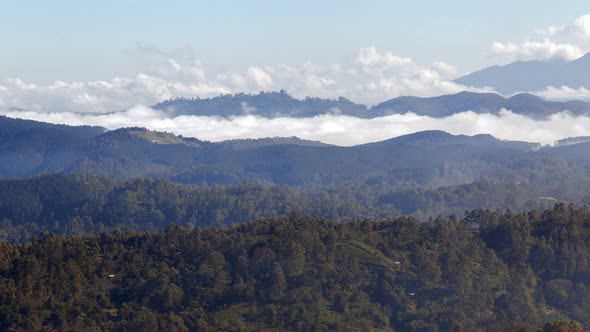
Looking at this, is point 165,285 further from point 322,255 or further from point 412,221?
point 412,221

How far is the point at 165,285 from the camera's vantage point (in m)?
101

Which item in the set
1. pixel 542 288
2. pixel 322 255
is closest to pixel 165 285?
pixel 322 255

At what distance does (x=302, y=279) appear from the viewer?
343 ft

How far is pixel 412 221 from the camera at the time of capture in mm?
125125

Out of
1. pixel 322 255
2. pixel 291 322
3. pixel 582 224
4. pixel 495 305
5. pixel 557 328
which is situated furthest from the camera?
pixel 582 224

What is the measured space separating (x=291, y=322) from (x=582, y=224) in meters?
43.7

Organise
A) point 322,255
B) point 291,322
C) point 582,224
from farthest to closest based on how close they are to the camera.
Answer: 1. point 582,224
2. point 322,255
3. point 291,322

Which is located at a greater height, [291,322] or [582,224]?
[582,224]

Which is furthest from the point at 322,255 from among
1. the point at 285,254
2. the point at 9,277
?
the point at 9,277

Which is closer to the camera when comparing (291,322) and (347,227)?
(291,322)

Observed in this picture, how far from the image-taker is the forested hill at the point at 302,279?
315ft

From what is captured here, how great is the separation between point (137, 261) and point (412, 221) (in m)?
35.2

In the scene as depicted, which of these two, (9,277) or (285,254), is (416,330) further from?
(9,277)

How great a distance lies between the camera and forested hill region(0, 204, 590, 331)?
315ft
